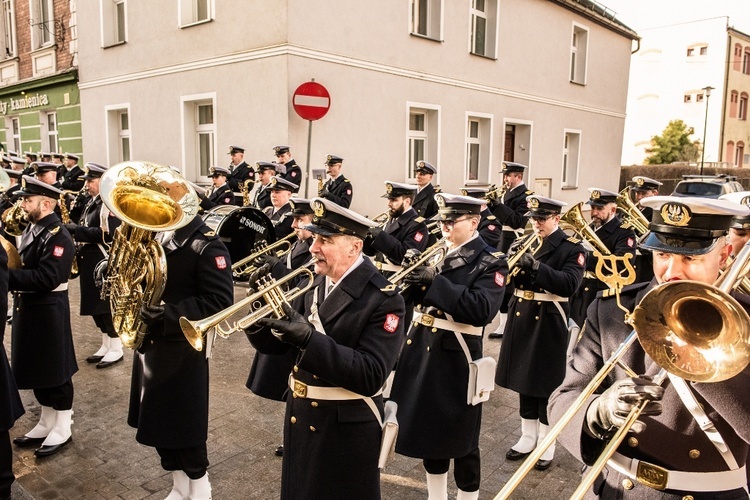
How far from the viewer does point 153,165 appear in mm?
4379

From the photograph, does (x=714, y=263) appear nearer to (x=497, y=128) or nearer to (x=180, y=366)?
(x=180, y=366)

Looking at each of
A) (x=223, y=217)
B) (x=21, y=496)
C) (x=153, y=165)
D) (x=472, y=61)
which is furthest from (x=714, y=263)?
(x=472, y=61)

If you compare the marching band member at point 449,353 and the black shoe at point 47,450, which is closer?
the marching band member at point 449,353

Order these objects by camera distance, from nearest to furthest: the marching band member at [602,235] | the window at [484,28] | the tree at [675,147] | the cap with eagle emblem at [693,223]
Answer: the cap with eagle emblem at [693,223] < the marching band member at [602,235] < the window at [484,28] < the tree at [675,147]

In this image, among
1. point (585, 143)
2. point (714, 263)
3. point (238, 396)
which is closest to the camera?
point (714, 263)

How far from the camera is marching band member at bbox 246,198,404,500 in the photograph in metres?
3.18

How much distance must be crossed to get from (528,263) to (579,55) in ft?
61.2

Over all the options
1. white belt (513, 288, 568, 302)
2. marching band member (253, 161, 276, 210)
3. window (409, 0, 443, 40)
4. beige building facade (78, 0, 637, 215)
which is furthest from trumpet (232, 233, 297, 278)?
window (409, 0, 443, 40)

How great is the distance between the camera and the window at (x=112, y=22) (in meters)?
16.0

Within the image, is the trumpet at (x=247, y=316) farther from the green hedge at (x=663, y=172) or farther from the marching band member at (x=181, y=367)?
the green hedge at (x=663, y=172)

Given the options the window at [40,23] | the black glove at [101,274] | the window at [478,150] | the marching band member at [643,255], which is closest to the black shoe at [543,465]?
the marching band member at [643,255]

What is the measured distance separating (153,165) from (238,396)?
2.97 metres

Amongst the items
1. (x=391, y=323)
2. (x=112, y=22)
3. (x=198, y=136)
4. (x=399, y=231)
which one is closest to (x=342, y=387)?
(x=391, y=323)

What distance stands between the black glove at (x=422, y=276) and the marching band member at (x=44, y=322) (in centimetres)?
311
